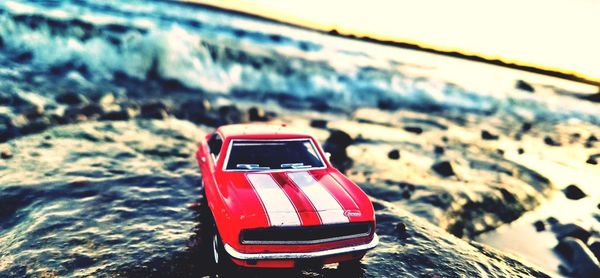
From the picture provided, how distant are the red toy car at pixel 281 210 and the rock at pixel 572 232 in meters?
5.09

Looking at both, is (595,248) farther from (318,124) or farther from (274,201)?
(318,124)

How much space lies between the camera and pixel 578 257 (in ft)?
21.7

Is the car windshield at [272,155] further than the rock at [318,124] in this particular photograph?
No

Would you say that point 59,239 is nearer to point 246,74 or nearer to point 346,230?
point 346,230

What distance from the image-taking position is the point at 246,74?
23.9 meters

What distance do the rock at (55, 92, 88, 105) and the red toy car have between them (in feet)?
33.6

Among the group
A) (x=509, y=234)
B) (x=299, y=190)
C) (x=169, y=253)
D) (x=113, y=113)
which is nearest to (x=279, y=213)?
(x=299, y=190)

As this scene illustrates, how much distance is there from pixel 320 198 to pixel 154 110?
10876 millimetres

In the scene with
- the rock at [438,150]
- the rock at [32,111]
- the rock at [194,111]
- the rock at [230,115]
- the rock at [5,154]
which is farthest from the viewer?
the rock at [230,115]

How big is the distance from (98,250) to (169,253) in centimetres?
100

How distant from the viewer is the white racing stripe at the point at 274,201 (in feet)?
14.3

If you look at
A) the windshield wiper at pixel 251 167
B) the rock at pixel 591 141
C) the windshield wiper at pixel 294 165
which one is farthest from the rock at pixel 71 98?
the rock at pixel 591 141

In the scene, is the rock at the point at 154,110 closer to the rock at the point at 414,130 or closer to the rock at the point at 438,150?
the rock at the point at 438,150

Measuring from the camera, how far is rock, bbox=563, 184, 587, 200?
975 cm
